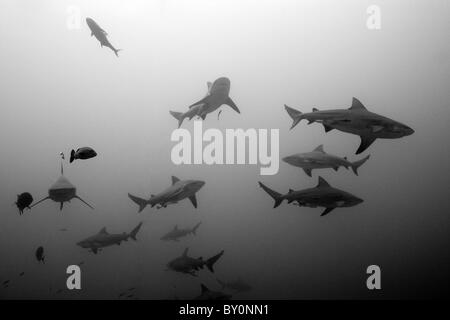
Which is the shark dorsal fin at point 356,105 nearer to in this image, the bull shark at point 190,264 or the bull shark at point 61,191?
the bull shark at point 190,264

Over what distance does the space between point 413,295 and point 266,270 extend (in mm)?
6222

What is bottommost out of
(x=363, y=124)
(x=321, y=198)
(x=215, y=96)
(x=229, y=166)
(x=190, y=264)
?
(x=190, y=264)

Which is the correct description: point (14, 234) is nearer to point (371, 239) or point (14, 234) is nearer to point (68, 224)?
point (68, 224)

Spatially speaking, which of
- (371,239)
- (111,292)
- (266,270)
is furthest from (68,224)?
(371,239)

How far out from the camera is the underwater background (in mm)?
12797

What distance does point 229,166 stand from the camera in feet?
62.0

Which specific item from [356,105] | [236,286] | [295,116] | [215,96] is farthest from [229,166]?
[356,105]

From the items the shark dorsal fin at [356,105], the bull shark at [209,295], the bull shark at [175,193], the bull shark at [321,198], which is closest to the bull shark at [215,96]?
the bull shark at [175,193]

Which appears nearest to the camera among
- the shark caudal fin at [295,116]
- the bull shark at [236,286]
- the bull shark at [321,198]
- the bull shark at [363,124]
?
the bull shark at [363,124]

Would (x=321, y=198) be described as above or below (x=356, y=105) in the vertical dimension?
below

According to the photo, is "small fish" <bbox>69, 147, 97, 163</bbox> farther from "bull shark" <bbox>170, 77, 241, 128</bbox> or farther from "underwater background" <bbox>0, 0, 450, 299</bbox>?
"underwater background" <bbox>0, 0, 450, 299</bbox>

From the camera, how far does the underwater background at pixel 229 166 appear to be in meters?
12.8

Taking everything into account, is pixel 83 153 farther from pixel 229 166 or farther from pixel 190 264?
pixel 229 166

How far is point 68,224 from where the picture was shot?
1619cm
